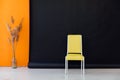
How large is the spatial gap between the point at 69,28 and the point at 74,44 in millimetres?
524

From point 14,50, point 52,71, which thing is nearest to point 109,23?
point 52,71

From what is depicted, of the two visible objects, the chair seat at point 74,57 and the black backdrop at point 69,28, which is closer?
the chair seat at point 74,57

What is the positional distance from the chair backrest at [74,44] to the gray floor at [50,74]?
0.52m

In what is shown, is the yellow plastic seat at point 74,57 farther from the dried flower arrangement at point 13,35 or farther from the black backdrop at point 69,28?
the dried flower arrangement at point 13,35

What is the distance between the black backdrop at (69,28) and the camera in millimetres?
5574

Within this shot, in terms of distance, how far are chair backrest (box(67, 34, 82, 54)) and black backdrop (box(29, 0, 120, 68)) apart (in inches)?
12.5

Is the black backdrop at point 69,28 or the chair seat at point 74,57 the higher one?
the black backdrop at point 69,28

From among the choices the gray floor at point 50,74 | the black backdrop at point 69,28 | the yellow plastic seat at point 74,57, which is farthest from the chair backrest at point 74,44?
the gray floor at point 50,74

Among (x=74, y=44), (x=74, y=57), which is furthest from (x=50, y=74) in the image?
(x=74, y=44)

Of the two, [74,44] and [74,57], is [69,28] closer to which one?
[74,44]

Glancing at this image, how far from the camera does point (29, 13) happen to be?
559cm

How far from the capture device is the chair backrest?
206 inches

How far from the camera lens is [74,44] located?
526cm

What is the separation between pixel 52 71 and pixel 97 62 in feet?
3.90
